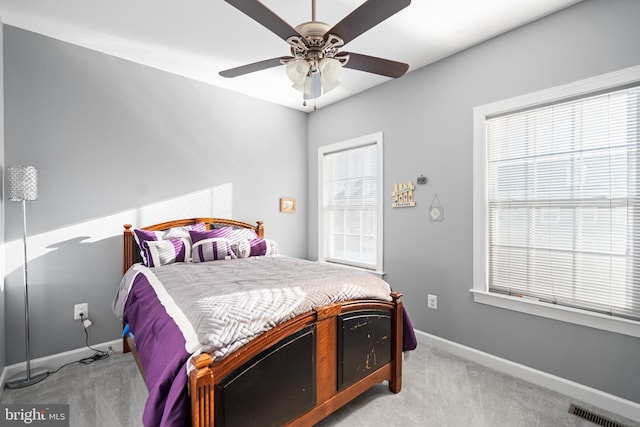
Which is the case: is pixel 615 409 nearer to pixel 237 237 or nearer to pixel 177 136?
pixel 237 237

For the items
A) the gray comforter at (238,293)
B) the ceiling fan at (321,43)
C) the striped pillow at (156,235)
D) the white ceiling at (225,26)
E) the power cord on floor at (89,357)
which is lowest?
the power cord on floor at (89,357)

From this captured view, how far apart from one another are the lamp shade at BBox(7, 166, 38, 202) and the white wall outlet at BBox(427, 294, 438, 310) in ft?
11.1

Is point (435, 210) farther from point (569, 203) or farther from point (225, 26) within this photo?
point (225, 26)

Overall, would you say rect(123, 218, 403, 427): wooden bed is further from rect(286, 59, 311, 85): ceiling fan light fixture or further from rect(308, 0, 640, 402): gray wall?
rect(286, 59, 311, 85): ceiling fan light fixture

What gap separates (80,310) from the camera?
2.64m

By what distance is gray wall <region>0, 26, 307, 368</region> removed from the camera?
7.95 ft

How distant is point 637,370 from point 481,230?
1232mm

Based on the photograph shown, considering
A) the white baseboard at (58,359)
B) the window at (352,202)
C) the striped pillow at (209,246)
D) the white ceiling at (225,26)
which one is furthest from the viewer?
the window at (352,202)

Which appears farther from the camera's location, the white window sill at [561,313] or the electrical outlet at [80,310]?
the electrical outlet at [80,310]

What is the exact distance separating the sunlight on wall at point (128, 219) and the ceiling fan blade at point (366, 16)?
2.45 m

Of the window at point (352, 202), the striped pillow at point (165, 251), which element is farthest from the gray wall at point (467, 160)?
the striped pillow at point (165, 251)

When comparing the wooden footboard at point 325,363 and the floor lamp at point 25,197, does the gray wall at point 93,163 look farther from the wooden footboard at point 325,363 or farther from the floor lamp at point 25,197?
Result: the wooden footboard at point 325,363

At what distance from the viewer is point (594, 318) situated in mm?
2018

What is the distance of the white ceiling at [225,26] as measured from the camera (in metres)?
2.13
